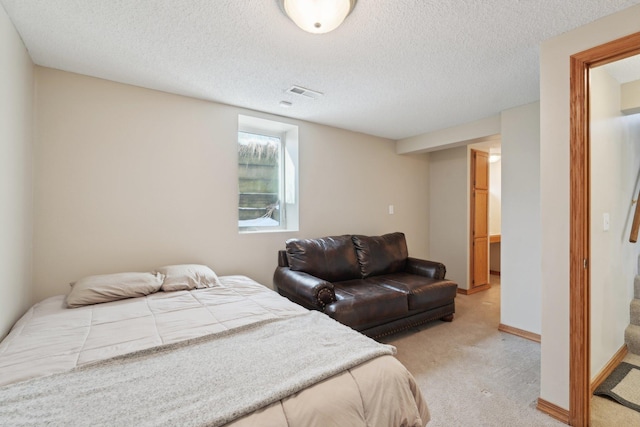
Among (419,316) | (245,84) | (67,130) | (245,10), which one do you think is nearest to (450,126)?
(419,316)

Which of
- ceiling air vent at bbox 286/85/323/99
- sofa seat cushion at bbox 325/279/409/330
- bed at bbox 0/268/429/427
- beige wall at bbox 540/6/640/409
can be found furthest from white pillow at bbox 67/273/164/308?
beige wall at bbox 540/6/640/409

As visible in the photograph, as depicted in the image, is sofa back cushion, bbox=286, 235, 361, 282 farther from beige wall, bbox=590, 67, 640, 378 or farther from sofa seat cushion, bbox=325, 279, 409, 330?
beige wall, bbox=590, 67, 640, 378

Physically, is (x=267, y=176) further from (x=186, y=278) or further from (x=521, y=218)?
(x=521, y=218)

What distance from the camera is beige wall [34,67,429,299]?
7.12ft

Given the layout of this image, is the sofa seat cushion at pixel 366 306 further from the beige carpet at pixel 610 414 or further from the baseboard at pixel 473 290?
the baseboard at pixel 473 290

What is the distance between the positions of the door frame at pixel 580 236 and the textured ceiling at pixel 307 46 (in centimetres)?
40

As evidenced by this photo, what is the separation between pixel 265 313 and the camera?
172 centimetres

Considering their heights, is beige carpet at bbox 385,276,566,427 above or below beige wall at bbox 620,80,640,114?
below

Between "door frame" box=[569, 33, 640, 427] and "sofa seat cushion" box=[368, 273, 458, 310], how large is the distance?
1.28m

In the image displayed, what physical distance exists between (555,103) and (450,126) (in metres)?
1.99

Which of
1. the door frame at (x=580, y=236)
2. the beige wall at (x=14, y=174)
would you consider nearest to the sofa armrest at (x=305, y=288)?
the door frame at (x=580, y=236)

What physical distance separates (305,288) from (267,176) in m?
1.62

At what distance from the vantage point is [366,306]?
2.47 meters

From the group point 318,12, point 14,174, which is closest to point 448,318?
point 318,12
